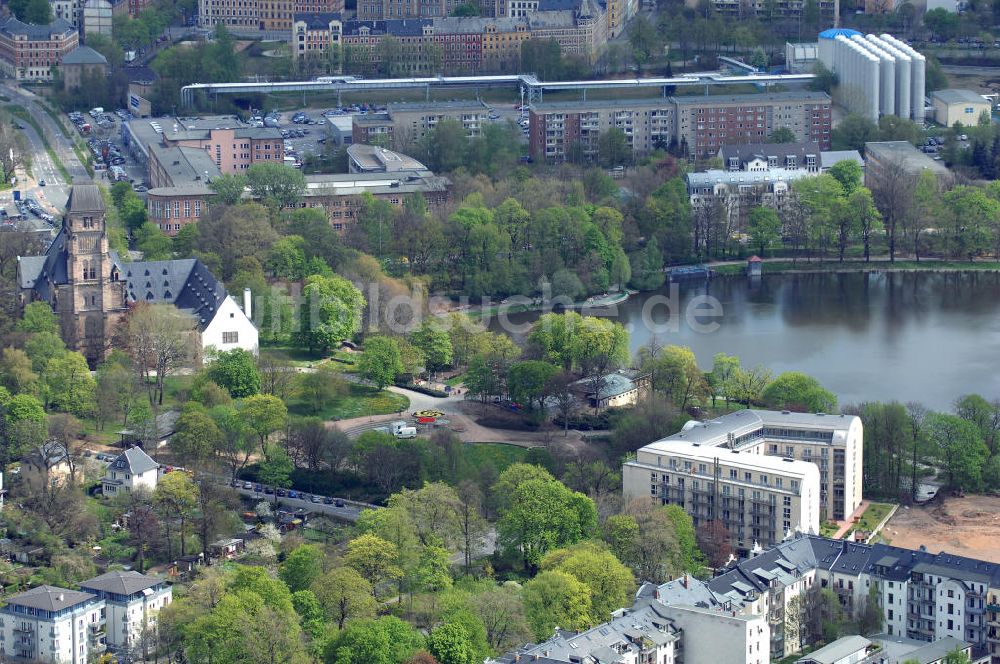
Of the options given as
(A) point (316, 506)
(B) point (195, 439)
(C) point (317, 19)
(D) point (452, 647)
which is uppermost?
(C) point (317, 19)

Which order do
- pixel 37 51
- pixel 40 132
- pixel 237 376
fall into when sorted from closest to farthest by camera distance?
1. pixel 237 376
2. pixel 40 132
3. pixel 37 51

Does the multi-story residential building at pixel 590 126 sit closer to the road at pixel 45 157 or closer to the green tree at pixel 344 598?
the road at pixel 45 157

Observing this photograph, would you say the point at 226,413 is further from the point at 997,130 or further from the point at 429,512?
the point at 997,130

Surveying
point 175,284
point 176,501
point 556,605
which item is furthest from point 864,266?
point 556,605

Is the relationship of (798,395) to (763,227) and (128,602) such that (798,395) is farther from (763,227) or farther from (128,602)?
(763,227)

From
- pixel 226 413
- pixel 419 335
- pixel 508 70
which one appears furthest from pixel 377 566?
pixel 508 70

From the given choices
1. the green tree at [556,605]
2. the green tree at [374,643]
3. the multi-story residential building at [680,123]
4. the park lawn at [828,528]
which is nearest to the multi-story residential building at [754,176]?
the multi-story residential building at [680,123]

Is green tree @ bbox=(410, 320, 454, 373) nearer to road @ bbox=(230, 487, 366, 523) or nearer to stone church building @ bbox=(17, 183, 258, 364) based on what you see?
stone church building @ bbox=(17, 183, 258, 364)
